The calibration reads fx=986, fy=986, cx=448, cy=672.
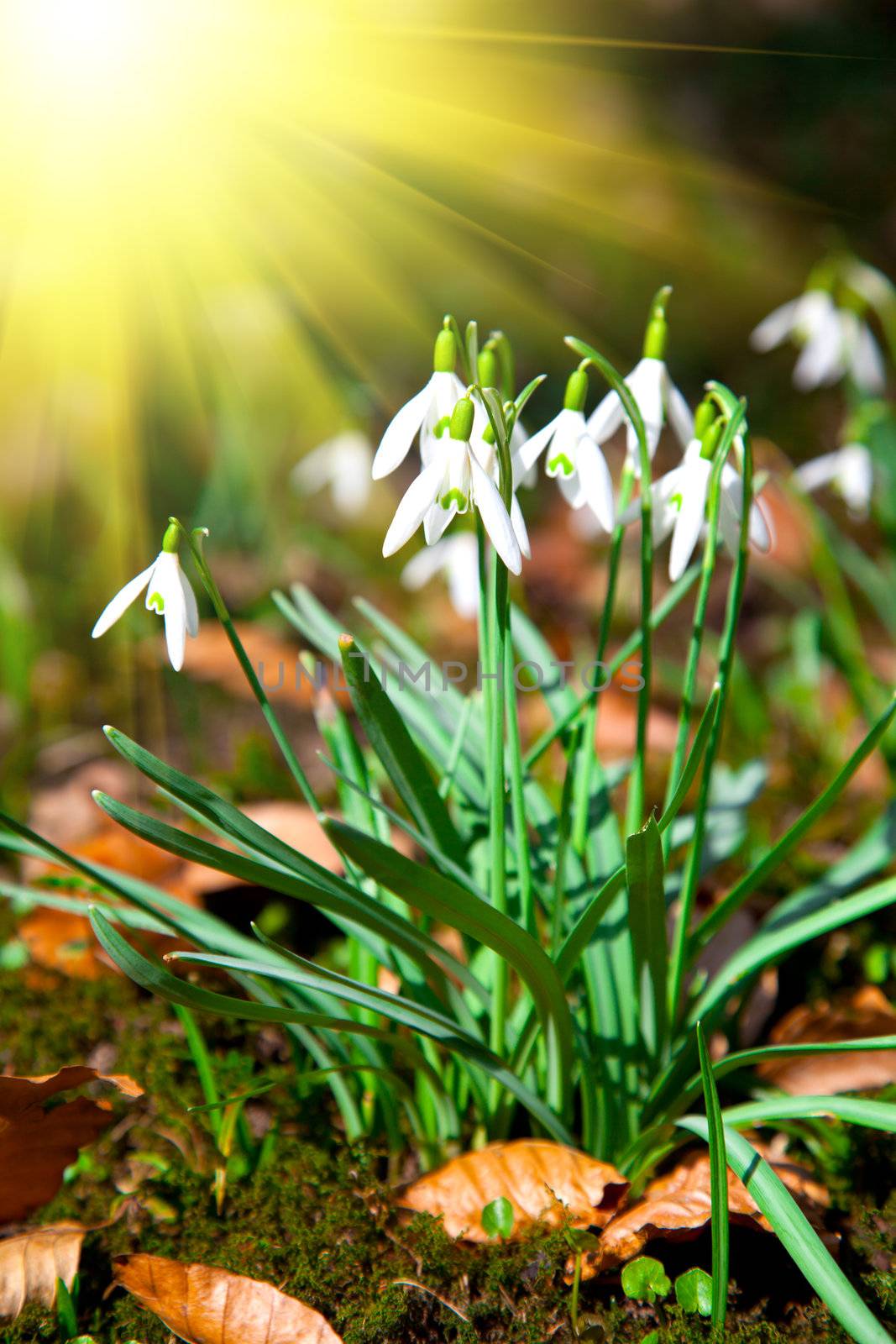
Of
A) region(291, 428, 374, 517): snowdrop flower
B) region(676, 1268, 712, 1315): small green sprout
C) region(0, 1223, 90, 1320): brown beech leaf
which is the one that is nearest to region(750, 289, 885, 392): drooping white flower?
region(291, 428, 374, 517): snowdrop flower

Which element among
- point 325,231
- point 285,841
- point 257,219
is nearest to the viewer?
point 285,841

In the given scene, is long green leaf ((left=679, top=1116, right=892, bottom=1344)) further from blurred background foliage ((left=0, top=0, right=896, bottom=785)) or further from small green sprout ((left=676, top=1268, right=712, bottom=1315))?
blurred background foliage ((left=0, top=0, right=896, bottom=785))

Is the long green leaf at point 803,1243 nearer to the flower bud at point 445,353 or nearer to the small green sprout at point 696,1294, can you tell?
the small green sprout at point 696,1294

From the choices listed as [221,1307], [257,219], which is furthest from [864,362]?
[257,219]

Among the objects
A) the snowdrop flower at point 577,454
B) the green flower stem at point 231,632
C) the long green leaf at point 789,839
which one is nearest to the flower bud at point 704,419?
the snowdrop flower at point 577,454

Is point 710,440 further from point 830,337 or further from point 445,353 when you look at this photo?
point 830,337

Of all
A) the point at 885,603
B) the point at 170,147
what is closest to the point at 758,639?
the point at 885,603

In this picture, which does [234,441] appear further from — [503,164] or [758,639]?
[503,164]
